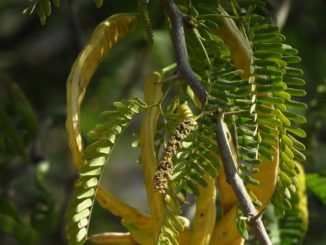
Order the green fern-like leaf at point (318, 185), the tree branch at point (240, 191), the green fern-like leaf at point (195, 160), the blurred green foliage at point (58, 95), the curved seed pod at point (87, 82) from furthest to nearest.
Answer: the blurred green foliage at point (58, 95)
the green fern-like leaf at point (318, 185)
the curved seed pod at point (87, 82)
the green fern-like leaf at point (195, 160)
the tree branch at point (240, 191)

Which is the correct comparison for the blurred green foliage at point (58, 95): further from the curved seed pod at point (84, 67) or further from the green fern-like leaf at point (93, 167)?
the green fern-like leaf at point (93, 167)

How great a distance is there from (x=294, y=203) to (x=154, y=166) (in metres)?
0.68

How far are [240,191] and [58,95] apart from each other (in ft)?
8.08

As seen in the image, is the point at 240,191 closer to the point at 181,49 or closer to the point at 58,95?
the point at 181,49

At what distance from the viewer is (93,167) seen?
1.56 meters

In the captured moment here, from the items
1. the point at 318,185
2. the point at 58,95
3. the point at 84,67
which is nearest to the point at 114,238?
the point at 84,67

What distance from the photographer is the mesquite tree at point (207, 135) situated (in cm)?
154

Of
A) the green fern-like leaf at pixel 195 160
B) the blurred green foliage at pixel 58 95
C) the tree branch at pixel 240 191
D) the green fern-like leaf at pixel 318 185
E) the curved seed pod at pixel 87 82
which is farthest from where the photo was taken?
the blurred green foliage at pixel 58 95

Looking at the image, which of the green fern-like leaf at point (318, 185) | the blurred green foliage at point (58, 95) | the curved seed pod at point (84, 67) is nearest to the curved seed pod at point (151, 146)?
the curved seed pod at point (84, 67)

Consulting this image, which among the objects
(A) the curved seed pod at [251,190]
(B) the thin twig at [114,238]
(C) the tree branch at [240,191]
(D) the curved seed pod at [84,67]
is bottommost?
(B) the thin twig at [114,238]

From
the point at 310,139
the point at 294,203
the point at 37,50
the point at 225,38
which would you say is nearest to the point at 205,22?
the point at 225,38

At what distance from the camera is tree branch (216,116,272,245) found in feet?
4.74

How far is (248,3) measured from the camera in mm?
1883

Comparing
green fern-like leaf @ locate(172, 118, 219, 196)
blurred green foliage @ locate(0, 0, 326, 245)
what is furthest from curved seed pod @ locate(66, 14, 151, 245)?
blurred green foliage @ locate(0, 0, 326, 245)
